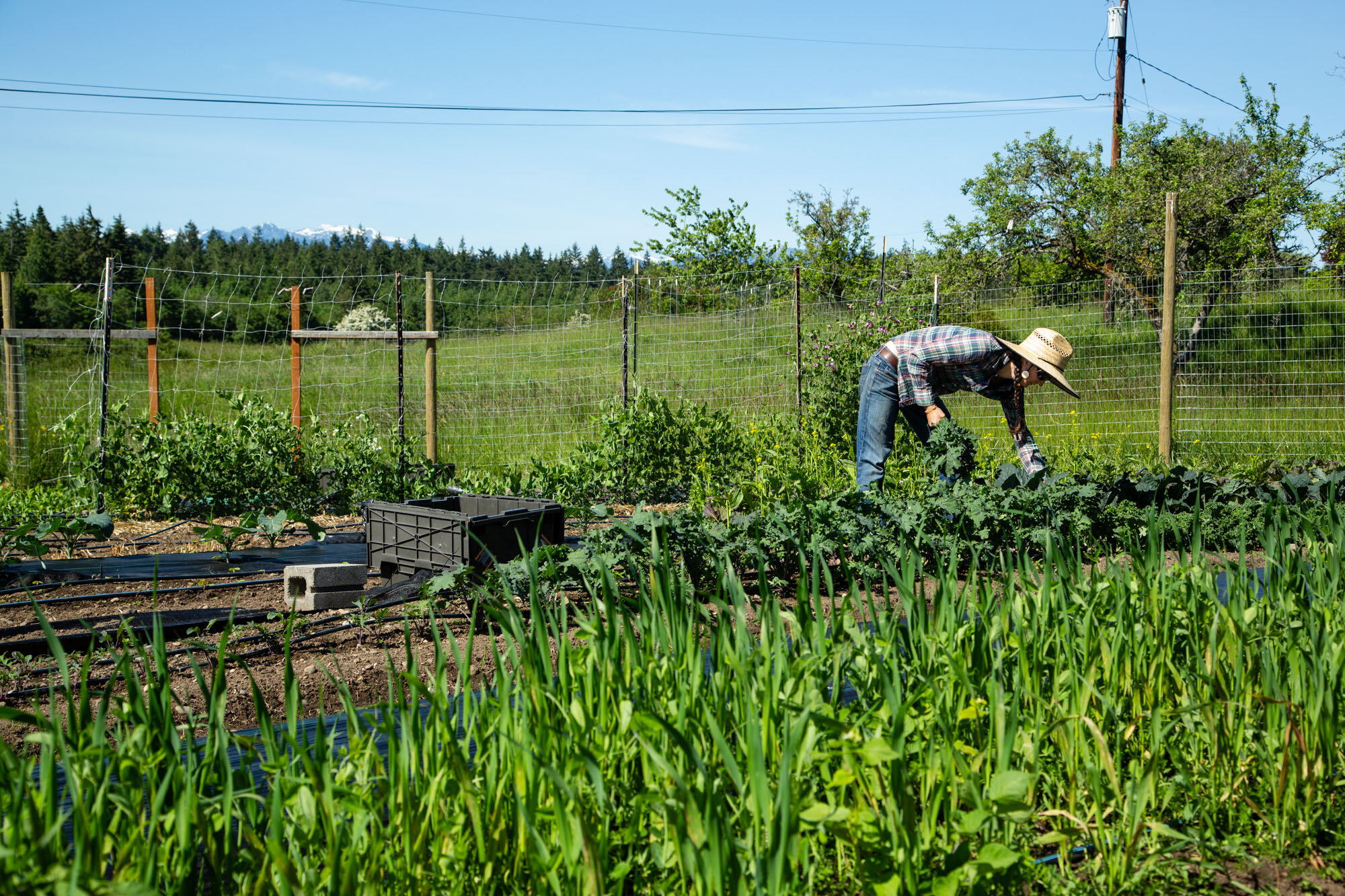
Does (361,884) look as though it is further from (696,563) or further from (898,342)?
(898,342)

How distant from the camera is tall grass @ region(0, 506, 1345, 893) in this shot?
4.31 ft

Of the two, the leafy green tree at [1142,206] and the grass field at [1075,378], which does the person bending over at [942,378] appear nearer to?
the grass field at [1075,378]

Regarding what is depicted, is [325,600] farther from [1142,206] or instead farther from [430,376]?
[1142,206]

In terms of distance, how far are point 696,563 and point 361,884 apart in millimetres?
2321

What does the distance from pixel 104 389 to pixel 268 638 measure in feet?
14.1

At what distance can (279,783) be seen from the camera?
54.9 inches

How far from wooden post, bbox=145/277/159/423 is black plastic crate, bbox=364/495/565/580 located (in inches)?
152

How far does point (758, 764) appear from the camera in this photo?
4.28 ft

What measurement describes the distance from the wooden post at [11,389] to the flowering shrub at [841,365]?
6.24 metres

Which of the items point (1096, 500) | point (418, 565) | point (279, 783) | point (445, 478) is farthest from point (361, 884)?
point (445, 478)

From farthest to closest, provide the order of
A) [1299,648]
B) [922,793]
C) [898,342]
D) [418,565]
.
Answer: [898,342], [418,565], [1299,648], [922,793]

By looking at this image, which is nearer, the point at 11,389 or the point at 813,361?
the point at 11,389

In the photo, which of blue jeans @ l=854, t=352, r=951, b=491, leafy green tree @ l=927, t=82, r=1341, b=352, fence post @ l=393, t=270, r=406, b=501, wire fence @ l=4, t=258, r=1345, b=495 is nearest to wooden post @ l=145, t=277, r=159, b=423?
wire fence @ l=4, t=258, r=1345, b=495

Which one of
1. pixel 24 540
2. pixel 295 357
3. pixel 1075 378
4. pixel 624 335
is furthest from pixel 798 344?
pixel 24 540
